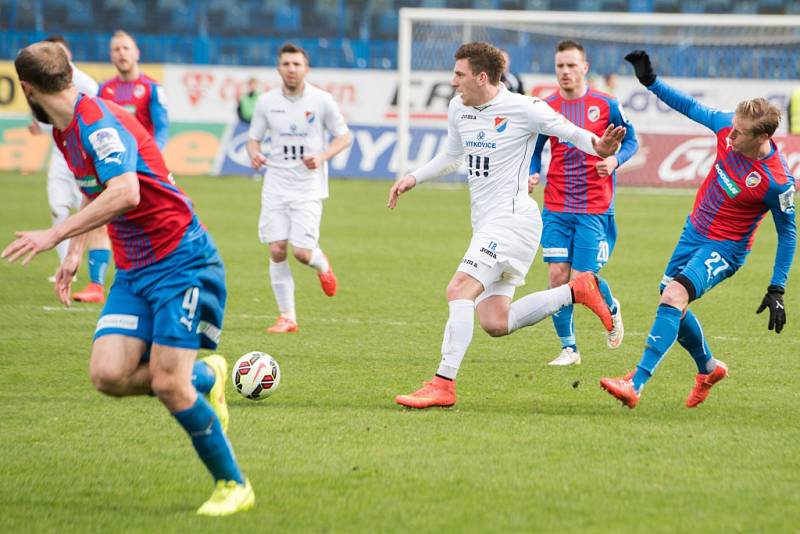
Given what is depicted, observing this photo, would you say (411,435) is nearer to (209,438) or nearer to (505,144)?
(209,438)

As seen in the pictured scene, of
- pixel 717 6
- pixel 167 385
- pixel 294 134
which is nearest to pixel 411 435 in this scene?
pixel 167 385

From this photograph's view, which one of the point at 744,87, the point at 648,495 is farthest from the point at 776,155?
the point at 744,87

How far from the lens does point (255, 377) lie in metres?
6.91

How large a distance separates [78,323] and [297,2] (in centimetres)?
2227

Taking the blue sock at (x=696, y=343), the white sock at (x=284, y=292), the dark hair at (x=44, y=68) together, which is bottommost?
the white sock at (x=284, y=292)

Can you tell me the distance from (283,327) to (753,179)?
427 cm

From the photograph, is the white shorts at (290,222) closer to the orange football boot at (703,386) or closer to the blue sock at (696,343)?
the blue sock at (696,343)

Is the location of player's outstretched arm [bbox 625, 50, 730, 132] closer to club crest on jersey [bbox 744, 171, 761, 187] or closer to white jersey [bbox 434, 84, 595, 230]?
club crest on jersey [bbox 744, 171, 761, 187]

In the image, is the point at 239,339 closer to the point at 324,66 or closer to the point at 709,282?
the point at 709,282

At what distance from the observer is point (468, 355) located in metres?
8.64

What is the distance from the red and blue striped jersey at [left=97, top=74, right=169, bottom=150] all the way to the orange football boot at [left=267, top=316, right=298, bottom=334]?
231 cm

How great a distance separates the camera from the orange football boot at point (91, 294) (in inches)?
430

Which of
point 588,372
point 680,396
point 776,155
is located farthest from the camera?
point 588,372

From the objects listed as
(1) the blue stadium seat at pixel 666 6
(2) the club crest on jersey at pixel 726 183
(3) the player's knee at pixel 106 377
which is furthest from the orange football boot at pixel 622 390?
(1) the blue stadium seat at pixel 666 6
